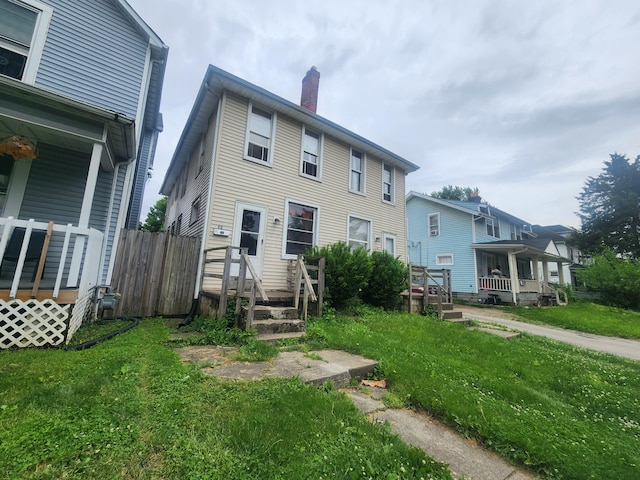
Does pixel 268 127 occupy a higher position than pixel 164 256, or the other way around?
pixel 268 127

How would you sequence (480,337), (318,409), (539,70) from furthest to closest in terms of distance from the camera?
(539,70) < (480,337) < (318,409)

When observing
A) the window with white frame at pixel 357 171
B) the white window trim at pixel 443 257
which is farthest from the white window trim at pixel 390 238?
the white window trim at pixel 443 257

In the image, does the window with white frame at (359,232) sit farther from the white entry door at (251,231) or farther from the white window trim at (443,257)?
the white window trim at (443,257)

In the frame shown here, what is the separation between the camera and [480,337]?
5816mm

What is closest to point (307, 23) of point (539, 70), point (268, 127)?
point (268, 127)

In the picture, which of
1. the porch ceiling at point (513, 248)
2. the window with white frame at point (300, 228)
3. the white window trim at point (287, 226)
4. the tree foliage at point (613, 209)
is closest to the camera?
the white window trim at point (287, 226)

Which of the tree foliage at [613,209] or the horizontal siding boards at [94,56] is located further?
the tree foliage at [613,209]

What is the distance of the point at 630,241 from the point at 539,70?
25711mm

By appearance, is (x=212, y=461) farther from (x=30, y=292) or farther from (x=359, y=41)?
(x=359, y=41)

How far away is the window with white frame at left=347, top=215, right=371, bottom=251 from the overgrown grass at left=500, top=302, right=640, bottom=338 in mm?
8184

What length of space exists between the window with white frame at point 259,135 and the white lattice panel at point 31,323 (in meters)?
5.79

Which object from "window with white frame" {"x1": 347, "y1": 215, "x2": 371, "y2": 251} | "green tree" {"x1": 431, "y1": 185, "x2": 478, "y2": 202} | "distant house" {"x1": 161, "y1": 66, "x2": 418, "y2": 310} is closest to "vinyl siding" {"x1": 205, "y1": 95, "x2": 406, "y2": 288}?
"distant house" {"x1": 161, "y1": 66, "x2": 418, "y2": 310}

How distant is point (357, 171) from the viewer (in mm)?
11016

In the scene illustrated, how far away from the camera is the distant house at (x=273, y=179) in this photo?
7.62m
